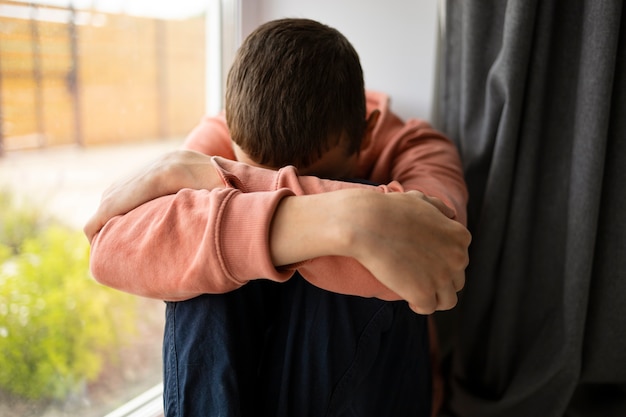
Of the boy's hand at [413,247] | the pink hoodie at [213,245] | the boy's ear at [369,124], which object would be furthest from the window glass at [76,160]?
the boy's hand at [413,247]

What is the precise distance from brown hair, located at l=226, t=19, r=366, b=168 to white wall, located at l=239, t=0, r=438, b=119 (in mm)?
375

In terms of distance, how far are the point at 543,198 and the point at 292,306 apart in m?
0.52

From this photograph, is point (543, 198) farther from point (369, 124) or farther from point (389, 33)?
point (389, 33)

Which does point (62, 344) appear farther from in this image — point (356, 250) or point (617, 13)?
point (617, 13)

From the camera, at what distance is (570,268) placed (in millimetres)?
937

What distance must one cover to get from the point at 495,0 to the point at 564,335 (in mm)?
591

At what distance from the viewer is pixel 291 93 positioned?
75cm

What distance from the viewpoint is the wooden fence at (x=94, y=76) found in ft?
2.87

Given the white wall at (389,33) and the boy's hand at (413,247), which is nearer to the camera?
the boy's hand at (413,247)

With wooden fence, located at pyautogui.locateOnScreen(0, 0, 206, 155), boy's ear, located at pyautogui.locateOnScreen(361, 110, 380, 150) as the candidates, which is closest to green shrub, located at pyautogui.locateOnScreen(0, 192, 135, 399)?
wooden fence, located at pyautogui.locateOnScreen(0, 0, 206, 155)

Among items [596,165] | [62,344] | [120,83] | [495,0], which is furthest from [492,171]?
[62,344]

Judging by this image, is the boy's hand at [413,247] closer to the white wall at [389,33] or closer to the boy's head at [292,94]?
the boy's head at [292,94]

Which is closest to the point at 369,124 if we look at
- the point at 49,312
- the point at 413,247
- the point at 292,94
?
the point at 292,94

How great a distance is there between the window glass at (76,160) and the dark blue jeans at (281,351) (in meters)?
0.35
